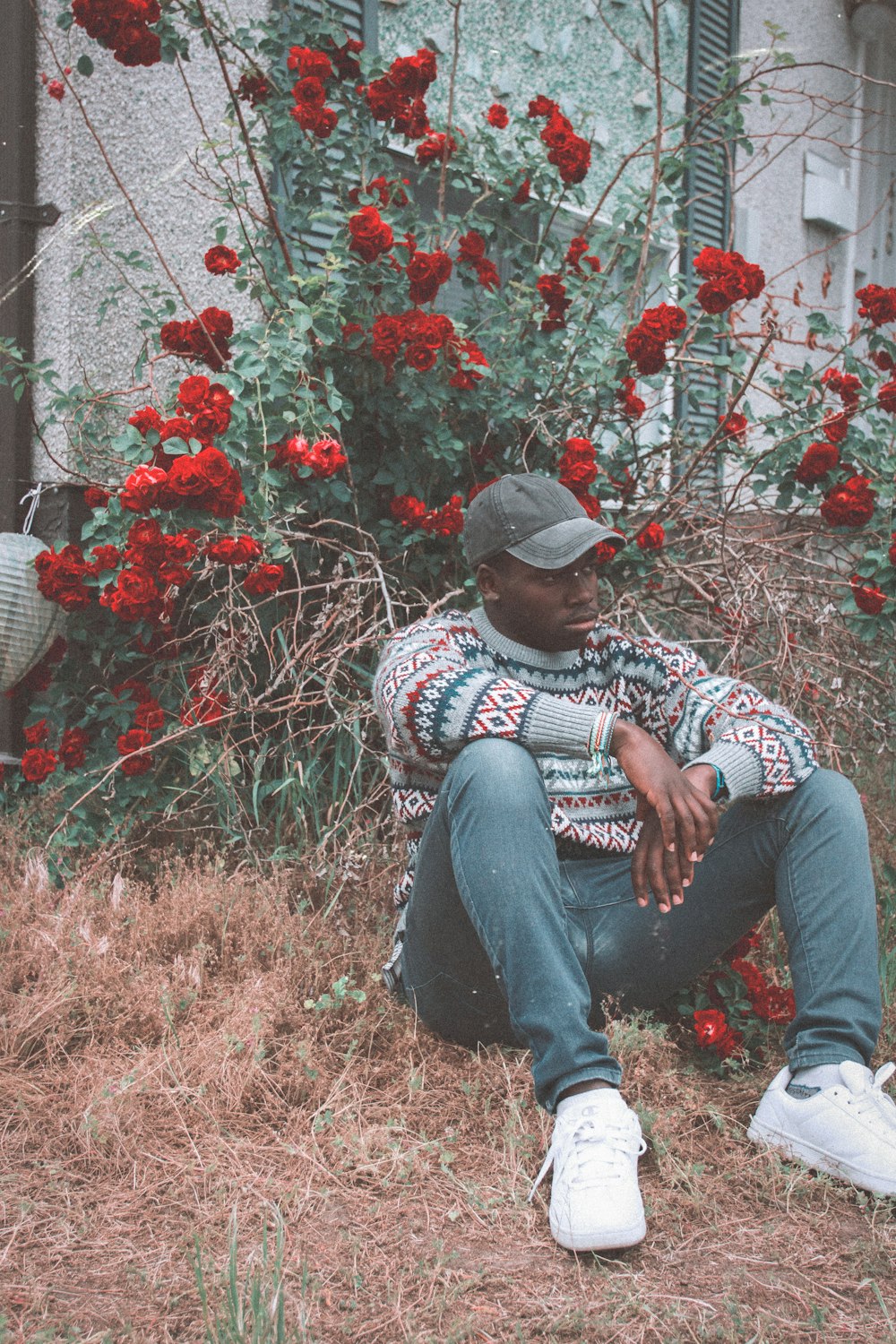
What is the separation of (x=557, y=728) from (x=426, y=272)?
1606 mm

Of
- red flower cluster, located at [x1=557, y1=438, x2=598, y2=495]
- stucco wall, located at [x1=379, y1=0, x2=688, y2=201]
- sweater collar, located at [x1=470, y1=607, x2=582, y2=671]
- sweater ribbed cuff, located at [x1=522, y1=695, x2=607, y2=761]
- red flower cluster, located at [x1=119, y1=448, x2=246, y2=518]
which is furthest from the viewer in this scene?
stucco wall, located at [x1=379, y1=0, x2=688, y2=201]

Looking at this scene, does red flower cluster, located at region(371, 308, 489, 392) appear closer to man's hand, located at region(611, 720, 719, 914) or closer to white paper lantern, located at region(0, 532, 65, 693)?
white paper lantern, located at region(0, 532, 65, 693)

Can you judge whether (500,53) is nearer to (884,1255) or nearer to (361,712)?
(361,712)

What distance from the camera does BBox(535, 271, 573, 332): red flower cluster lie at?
3.39m

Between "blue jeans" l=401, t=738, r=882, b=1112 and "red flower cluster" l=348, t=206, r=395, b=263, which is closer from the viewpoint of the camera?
"blue jeans" l=401, t=738, r=882, b=1112

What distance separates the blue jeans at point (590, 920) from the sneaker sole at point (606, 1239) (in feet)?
0.68

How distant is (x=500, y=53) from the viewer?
4836 millimetres

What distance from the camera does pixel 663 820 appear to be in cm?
197

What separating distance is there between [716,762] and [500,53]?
3779mm

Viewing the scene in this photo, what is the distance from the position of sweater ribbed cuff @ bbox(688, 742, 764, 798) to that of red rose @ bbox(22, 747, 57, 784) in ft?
6.04

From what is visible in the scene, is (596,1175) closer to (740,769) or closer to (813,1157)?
(813,1157)

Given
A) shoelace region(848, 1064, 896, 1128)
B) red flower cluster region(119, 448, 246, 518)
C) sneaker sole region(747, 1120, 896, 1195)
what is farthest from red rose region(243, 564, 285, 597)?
shoelace region(848, 1064, 896, 1128)

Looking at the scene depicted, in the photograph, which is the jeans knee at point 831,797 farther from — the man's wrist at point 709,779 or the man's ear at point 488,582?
the man's ear at point 488,582

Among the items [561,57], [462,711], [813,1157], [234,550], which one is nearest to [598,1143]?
[813,1157]
